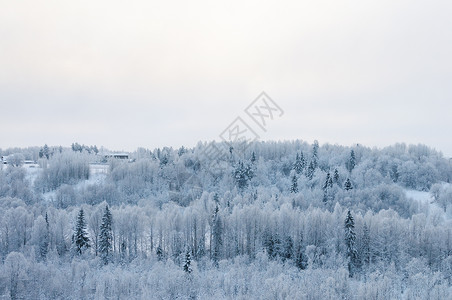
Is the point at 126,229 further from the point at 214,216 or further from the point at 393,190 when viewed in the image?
the point at 393,190

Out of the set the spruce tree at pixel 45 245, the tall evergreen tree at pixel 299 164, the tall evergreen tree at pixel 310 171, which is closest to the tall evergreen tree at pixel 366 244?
the tall evergreen tree at pixel 310 171

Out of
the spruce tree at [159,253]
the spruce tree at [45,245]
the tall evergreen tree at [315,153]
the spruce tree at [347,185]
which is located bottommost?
the spruce tree at [159,253]

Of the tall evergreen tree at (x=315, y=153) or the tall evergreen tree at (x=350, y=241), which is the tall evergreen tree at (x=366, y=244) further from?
the tall evergreen tree at (x=315, y=153)

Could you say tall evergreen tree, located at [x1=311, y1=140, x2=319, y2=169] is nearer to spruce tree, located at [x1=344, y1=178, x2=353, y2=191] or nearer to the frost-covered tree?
the frost-covered tree

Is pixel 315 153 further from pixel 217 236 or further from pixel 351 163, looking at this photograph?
pixel 217 236

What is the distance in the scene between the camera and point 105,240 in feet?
221

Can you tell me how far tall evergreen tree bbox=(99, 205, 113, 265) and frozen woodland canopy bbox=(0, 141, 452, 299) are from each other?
0.26 meters

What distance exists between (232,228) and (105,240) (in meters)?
22.1

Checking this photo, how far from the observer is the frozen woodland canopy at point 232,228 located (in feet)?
166

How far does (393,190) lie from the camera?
95.4 meters

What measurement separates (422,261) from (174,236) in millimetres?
39991

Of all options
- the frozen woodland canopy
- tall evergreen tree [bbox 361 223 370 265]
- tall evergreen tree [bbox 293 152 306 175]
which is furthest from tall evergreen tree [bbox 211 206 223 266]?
tall evergreen tree [bbox 293 152 306 175]

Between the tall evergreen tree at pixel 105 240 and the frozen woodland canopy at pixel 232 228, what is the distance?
264 millimetres

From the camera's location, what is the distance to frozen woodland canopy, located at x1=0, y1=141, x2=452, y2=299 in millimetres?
50531
